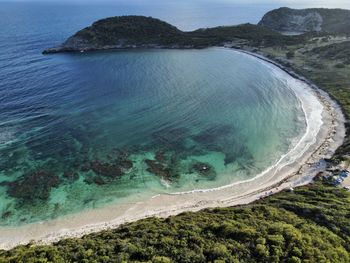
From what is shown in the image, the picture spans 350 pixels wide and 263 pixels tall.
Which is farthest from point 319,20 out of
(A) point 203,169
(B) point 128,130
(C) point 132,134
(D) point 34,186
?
(D) point 34,186

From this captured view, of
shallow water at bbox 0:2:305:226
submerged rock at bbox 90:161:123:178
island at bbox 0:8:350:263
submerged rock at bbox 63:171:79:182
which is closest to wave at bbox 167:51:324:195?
shallow water at bbox 0:2:305:226

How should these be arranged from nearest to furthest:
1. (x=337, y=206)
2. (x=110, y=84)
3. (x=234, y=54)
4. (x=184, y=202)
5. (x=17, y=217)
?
(x=337, y=206) → (x=17, y=217) → (x=184, y=202) → (x=110, y=84) → (x=234, y=54)

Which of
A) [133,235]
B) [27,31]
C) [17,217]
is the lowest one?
[17,217]

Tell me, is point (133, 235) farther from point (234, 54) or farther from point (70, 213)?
point (234, 54)

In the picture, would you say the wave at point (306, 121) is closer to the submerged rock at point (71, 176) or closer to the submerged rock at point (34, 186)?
the submerged rock at point (71, 176)

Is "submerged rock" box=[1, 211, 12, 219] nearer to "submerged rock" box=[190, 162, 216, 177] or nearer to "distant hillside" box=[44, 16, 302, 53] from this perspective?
"submerged rock" box=[190, 162, 216, 177]

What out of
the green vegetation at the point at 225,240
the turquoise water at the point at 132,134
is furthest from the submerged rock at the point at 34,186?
the green vegetation at the point at 225,240

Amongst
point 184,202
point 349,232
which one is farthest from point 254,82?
point 349,232
